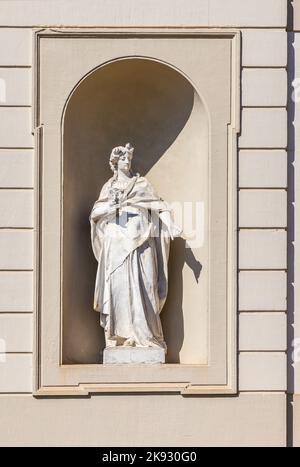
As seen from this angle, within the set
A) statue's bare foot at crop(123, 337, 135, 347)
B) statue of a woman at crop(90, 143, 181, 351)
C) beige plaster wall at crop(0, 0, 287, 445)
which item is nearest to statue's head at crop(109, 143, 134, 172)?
statue of a woman at crop(90, 143, 181, 351)

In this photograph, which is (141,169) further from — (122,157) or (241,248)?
(241,248)

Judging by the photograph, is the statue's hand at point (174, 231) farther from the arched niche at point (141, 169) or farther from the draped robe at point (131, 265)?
the arched niche at point (141, 169)

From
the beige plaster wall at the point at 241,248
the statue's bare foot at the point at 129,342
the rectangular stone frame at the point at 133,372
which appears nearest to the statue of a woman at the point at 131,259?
the statue's bare foot at the point at 129,342

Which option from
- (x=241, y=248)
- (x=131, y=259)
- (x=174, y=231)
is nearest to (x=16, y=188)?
(x=131, y=259)

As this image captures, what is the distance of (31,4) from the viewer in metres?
15.9

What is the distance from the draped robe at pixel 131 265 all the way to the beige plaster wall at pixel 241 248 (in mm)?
595

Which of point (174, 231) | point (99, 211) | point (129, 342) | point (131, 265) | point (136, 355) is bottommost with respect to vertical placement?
point (136, 355)

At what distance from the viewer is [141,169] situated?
54.1 ft

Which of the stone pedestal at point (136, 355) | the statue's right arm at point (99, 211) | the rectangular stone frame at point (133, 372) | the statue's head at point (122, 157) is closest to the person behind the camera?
the rectangular stone frame at point (133, 372)

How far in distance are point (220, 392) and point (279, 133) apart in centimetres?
222

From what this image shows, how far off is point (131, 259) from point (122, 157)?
2.92ft

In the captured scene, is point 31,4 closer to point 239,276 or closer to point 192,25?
point 192,25

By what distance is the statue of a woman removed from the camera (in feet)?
52.4

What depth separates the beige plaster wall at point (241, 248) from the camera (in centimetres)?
1577
